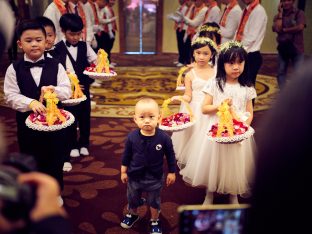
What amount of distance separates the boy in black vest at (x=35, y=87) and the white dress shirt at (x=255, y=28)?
2.99m

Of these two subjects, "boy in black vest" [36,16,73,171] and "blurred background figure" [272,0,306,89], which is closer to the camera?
"boy in black vest" [36,16,73,171]

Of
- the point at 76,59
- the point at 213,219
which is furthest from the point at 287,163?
the point at 76,59

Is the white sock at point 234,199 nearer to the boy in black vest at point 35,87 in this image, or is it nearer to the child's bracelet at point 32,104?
the boy in black vest at point 35,87

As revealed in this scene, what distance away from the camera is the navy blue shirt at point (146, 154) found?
94.0 inches

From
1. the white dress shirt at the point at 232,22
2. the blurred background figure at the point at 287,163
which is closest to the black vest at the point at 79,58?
the white dress shirt at the point at 232,22

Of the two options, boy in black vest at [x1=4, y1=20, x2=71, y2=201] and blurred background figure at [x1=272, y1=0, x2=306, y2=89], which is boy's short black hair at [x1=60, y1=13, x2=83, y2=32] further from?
blurred background figure at [x1=272, y1=0, x2=306, y2=89]

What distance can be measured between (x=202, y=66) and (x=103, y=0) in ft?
16.4

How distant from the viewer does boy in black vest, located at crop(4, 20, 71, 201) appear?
247cm

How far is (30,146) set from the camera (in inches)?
106

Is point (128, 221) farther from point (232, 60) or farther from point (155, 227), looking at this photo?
point (232, 60)

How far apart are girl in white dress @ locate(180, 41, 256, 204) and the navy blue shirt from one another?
0.47m

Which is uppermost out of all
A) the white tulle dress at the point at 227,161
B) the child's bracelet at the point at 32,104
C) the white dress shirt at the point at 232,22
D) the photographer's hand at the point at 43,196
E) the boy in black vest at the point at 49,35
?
the white dress shirt at the point at 232,22

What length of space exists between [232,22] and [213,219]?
16.4 ft

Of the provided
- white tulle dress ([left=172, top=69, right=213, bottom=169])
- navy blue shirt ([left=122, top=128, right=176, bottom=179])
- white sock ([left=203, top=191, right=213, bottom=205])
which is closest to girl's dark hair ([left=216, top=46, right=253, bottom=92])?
white tulle dress ([left=172, top=69, right=213, bottom=169])
